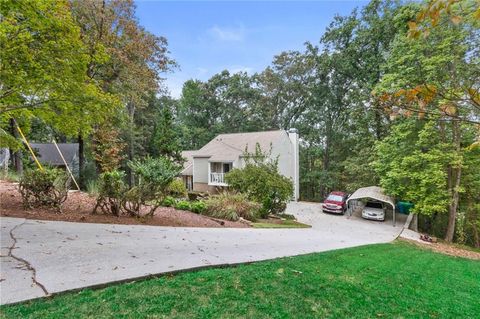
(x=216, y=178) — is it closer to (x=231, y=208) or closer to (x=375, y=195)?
(x=231, y=208)

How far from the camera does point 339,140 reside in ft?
93.8

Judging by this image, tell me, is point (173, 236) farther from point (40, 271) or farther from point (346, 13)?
point (346, 13)

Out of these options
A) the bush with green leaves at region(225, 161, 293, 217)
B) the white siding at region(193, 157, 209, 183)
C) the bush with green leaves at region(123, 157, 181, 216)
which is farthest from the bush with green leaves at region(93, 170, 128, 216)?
the white siding at region(193, 157, 209, 183)

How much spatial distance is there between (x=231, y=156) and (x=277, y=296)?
1926cm

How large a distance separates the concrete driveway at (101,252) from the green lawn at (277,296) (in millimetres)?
378

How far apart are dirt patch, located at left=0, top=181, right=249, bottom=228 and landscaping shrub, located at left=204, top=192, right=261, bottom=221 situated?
1.13 meters

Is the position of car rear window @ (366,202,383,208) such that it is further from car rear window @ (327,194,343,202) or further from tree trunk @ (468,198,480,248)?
tree trunk @ (468,198,480,248)

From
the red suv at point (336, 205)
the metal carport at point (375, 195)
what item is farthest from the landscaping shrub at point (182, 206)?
the red suv at point (336, 205)

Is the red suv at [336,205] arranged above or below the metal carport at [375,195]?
below

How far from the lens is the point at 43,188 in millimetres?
7398

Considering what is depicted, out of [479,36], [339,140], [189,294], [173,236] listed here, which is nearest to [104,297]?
[189,294]

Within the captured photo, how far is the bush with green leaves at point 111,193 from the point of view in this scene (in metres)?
7.69

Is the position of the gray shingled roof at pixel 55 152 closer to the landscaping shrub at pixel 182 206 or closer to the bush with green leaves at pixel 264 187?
the bush with green leaves at pixel 264 187

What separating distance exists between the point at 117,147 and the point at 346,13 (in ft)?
77.6
